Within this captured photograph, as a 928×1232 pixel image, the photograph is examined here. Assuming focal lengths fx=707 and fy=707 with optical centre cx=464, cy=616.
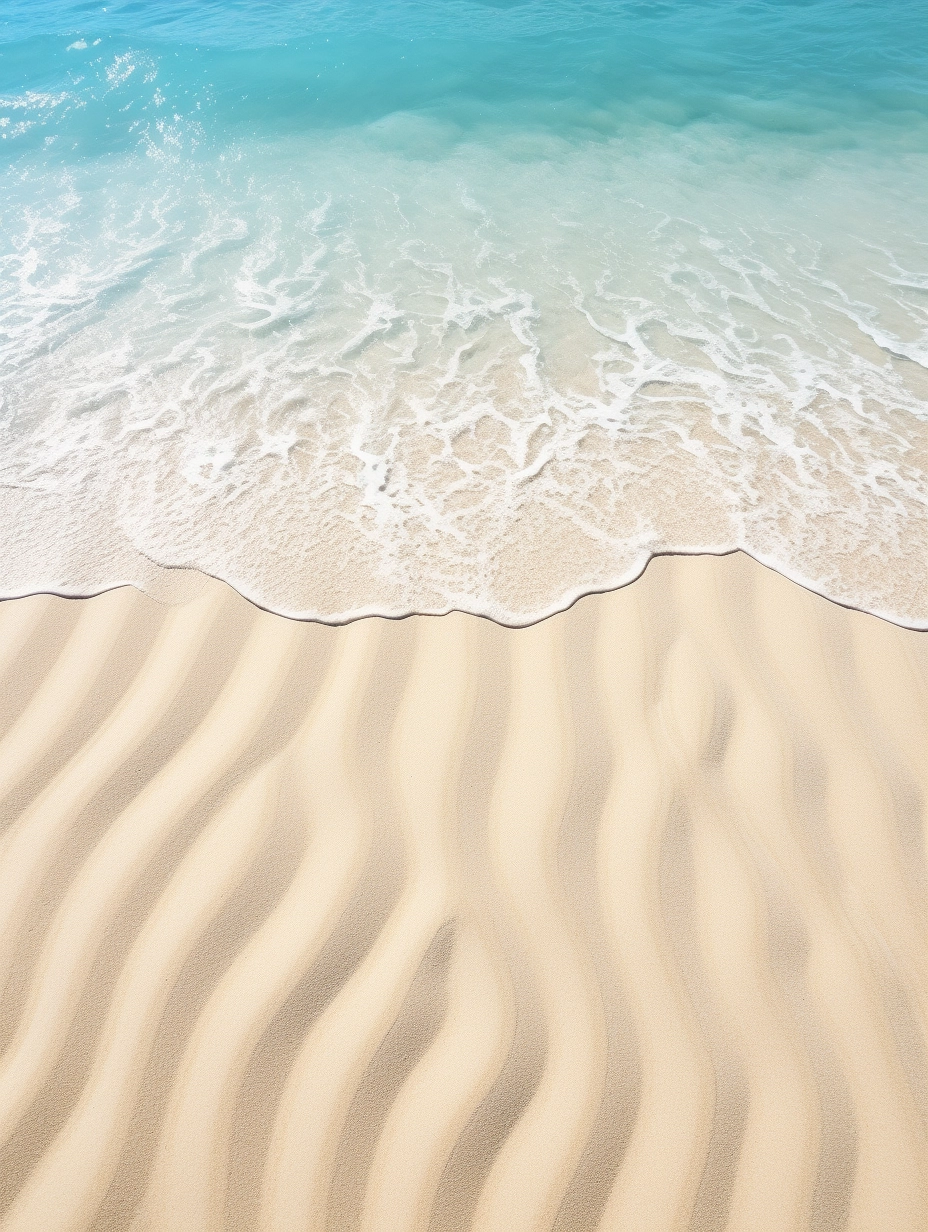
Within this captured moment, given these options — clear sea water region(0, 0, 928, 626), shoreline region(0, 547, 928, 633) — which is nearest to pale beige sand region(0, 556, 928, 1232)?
shoreline region(0, 547, 928, 633)

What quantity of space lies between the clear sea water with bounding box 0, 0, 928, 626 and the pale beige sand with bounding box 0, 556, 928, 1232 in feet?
1.28

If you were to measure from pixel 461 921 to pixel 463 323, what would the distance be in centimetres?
364

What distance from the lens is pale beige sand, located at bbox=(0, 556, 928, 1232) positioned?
1558mm

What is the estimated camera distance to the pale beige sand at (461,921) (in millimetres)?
1558

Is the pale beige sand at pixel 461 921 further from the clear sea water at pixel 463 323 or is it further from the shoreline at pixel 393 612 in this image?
the clear sea water at pixel 463 323

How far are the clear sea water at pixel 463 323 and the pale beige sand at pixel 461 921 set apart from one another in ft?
1.28

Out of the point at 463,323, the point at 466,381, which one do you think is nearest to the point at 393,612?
the point at 466,381

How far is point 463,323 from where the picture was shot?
4.40 metres

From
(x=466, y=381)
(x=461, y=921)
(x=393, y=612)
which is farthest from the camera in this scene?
(x=466, y=381)

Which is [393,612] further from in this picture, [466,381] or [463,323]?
[463,323]

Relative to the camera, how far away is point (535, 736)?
7.58ft

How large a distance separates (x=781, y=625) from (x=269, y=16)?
1241 cm

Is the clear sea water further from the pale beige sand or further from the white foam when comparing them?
the pale beige sand

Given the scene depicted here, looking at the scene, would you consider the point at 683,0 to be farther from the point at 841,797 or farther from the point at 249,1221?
the point at 249,1221
